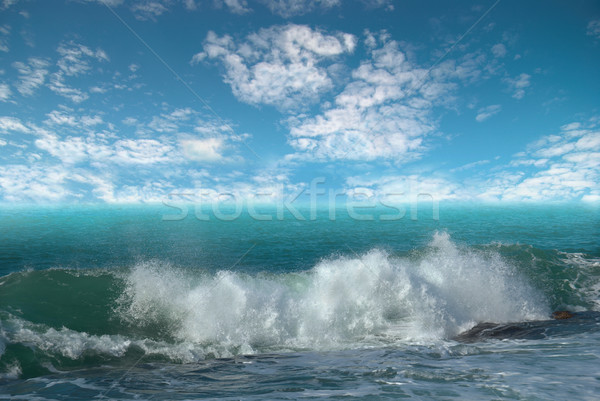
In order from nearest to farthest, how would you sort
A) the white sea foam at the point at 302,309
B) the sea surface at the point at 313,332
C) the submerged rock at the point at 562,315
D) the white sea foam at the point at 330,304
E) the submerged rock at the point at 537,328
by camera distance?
the sea surface at the point at 313,332 → the white sea foam at the point at 302,309 → the submerged rock at the point at 537,328 → the white sea foam at the point at 330,304 → the submerged rock at the point at 562,315

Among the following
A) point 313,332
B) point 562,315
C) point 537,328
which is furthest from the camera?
point 562,315

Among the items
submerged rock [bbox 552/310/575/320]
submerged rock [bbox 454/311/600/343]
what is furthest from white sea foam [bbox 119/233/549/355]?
submerged rock [bbox 454/311/600/343]

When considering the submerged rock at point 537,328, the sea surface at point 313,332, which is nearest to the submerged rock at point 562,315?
the submerged rock at point 537,328

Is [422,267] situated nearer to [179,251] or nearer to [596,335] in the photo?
[596,335]

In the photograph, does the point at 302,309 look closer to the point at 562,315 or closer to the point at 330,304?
the point at 330,304

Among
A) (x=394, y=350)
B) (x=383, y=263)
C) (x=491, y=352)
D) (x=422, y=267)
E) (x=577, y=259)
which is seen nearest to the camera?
(x=491, y=352)

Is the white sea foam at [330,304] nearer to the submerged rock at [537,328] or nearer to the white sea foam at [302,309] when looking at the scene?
the white sea foam at [302,309]

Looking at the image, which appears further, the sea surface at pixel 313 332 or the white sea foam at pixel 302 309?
the white sea foam at pixel 302 309

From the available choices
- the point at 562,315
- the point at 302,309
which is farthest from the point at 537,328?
the point at 302,309

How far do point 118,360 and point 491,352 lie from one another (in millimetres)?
11661

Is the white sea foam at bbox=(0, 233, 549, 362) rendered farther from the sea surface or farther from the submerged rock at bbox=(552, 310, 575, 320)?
the submerged rock at bbox=(552, 310, 575, 320)

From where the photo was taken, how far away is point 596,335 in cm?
984

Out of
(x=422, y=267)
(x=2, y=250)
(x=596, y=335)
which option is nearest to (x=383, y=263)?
(x=422, y=267)

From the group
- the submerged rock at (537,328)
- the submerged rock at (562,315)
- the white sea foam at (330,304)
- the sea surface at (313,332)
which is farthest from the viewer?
the submerged rock at (562,315)
